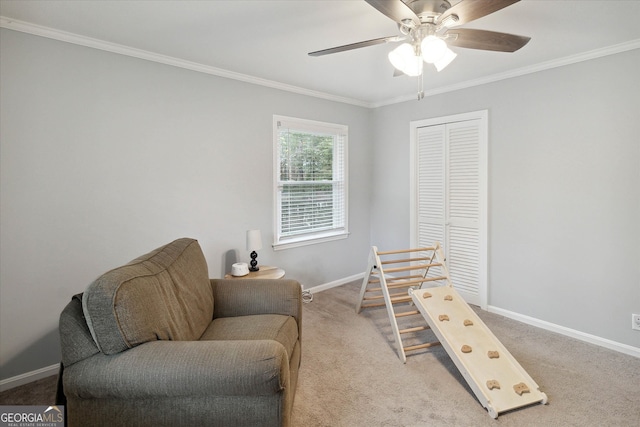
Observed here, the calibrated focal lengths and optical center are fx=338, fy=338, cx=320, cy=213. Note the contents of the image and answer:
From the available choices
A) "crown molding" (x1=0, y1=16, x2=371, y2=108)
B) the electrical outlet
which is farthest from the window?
the electrical outlet

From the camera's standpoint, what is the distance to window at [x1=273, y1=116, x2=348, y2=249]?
3.76m

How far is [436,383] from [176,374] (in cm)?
174

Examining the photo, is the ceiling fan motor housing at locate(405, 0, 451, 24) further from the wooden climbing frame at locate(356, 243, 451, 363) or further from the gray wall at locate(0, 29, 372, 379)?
the gray wall at locate(0, 29, 372, 379)

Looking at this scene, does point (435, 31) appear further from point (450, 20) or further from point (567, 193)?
point (567, 193)

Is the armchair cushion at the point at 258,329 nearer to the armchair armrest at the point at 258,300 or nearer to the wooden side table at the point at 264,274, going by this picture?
the armchair armrest at the point at 258,300

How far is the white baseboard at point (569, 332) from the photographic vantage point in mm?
2678

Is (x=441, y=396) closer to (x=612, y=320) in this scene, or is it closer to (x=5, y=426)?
(x=612, y=320)

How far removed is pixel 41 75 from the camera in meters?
2.32

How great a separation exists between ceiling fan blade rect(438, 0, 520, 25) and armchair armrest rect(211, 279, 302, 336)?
185 centimetres

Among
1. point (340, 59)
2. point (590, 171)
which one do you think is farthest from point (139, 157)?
point (590, 171)

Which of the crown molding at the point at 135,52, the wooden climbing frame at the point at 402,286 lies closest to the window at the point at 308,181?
the crown molding at the point at 135,52

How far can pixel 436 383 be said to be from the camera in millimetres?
2291

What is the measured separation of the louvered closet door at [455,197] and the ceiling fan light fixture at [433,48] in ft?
6.99

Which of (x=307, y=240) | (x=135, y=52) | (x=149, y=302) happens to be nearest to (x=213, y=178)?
(x=135, y=52)
